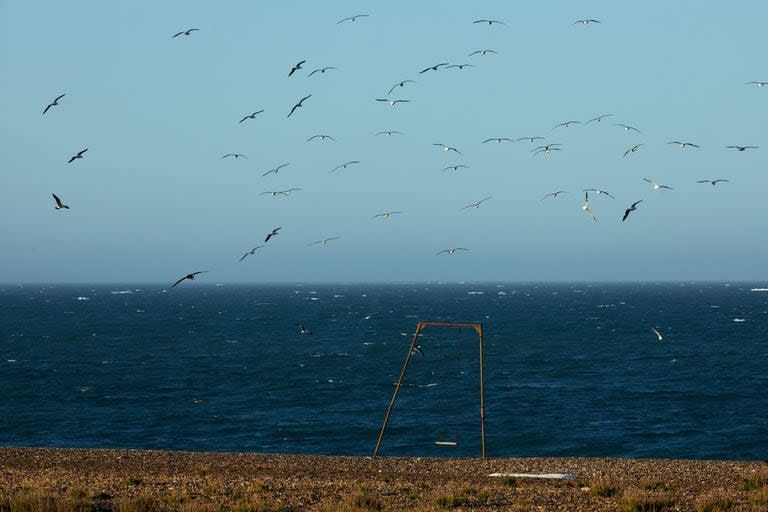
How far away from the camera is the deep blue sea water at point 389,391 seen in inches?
1935

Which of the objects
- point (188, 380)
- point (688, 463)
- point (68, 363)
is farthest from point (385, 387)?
point (688, 463)

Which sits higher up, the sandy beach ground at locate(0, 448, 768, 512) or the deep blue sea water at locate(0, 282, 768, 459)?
the sandy beach ground at locate(0, 448, 768, 512)

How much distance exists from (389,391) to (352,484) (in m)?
46.8

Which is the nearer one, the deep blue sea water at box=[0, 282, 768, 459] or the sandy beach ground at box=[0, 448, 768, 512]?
the sandy beach ground at box=[0, 448, 768, 512]

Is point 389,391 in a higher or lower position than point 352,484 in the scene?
lower

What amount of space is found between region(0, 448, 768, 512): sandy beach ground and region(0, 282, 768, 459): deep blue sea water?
1663 centimetres

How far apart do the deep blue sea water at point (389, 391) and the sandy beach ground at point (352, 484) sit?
54.5ft

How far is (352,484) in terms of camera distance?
21938mm

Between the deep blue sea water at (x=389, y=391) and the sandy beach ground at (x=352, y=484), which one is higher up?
the sandy beach ground at (x=352, y=484)

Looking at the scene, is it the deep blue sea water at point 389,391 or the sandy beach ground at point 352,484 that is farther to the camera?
the deep blue sea water at point 389,391

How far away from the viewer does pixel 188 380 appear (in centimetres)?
7625

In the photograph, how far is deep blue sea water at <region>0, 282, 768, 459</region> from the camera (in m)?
49.2

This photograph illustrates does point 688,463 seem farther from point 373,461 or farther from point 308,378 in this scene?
point 308,378

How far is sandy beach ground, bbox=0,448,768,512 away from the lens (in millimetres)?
18125
